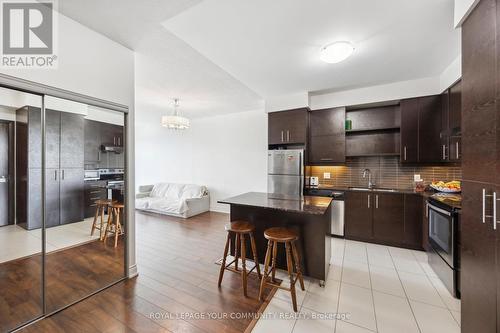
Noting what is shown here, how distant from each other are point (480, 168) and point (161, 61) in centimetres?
334

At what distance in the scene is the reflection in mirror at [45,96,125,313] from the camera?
1.89m

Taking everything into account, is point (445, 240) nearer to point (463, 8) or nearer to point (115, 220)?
point (463, 8)

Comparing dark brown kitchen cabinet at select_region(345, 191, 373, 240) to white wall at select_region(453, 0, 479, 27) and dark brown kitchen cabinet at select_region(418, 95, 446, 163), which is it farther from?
white wall at select_region(453, 0, 479, 27)

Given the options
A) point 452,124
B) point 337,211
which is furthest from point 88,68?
point 452,124

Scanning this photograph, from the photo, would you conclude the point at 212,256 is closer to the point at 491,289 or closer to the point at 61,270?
A: the point at 61,270

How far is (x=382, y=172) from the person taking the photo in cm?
377

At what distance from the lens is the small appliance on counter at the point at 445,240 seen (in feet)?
6.70

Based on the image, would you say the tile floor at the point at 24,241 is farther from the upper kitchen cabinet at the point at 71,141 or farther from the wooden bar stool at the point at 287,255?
the wooden bar stool at the point at 287,255

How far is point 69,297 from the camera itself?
1.94 metres

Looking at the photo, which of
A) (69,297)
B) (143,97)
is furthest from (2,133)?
(143,97)

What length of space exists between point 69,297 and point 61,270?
0.90 feet

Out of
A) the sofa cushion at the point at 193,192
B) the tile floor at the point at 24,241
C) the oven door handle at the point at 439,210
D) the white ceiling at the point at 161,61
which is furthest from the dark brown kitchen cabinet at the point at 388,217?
the tile floor at the point at 24,241

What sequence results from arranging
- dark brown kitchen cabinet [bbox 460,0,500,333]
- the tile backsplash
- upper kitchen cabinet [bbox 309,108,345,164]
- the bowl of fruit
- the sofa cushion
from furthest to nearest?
the sofa cushion, upper kitchen cabinet [bbox 309,108,345,164], the tile backsplash, the bowl of fruit, dark brown kitchen cabinet [bbox 460,0,500,333]

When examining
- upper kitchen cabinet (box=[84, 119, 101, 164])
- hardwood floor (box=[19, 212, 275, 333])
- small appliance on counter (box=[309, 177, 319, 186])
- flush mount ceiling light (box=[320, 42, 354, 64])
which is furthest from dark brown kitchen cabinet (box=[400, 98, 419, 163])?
upper kitchen cabinet (box=[84, 119, 101, 164])
